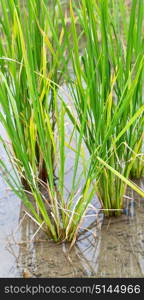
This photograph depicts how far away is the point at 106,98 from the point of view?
142cm

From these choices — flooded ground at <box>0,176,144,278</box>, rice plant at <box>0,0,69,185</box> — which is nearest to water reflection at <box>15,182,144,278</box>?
flooded ground at <box>0,176,144,278</box>

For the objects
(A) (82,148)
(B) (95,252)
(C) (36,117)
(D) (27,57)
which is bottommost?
(B) (95,252)

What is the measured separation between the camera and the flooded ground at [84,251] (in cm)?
133

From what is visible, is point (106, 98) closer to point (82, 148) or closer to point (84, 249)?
point (82, 148)

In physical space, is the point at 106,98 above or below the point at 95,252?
above

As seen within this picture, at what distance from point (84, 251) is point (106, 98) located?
0.47 m

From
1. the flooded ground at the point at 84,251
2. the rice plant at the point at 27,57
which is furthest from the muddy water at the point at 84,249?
the rice plant at the point at 27,57

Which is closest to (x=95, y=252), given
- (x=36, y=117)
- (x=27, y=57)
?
(x=36, y=117)

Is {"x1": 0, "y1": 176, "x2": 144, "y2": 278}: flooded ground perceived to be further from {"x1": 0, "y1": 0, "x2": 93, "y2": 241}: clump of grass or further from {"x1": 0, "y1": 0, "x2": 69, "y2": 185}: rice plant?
{"x1": 0, "y1": 0, "x2": 69, "y2": 185}: rice plant

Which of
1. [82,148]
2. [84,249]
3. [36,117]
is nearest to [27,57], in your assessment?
[36,117]

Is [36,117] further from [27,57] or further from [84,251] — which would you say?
[84,251]

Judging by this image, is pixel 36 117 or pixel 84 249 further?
pixel 84 249

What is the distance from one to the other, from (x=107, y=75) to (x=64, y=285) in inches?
24.6

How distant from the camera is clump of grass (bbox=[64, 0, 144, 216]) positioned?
1299 mm
